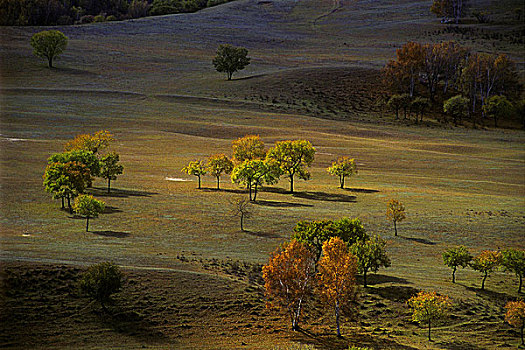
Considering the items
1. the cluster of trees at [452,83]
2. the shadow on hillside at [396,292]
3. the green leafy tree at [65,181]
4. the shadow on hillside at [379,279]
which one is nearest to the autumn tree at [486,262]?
the shadow on hillside at [379,279]

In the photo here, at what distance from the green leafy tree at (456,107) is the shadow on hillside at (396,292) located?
99937 millimetres

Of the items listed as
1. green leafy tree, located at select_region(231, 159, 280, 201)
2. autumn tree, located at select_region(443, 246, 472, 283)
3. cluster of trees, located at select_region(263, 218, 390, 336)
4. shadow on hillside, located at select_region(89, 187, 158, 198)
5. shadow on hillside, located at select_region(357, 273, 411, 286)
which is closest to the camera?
cluster of trees, located at select_region(263, 218, 390, 336)

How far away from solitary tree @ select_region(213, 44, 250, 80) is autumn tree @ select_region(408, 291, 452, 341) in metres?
125

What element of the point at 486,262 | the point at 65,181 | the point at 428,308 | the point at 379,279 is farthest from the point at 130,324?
the point at 486,262

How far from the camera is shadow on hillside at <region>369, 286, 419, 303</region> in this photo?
45.7 metres

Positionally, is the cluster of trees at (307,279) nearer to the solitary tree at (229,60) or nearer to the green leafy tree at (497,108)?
the green leafy tree at (497,108)

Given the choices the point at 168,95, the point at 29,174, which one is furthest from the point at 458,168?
the point at 168,95

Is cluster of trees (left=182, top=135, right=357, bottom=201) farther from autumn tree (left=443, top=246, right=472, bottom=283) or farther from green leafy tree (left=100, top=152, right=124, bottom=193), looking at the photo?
autumn tree (left=443, top=246, right=472, bottom=283)

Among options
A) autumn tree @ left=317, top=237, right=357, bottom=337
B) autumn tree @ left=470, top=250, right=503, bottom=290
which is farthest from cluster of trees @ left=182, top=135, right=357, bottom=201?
autumn tree @ left=470, top=250, right=503, bottom=290

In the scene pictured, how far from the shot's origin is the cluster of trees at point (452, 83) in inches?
5527

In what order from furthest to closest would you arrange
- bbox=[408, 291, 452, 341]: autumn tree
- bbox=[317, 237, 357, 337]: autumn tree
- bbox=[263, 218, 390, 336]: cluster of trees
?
bbox=[317, 237, 357, 337]: autumn tree
bbox=[263, 218, 390, 336]: cluster of trees
bbox=[408, 291, 452, 341]: autumn tree

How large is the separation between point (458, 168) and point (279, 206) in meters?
40.5

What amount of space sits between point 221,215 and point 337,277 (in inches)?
906

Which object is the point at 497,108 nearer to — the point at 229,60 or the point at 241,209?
the point at 229,60
